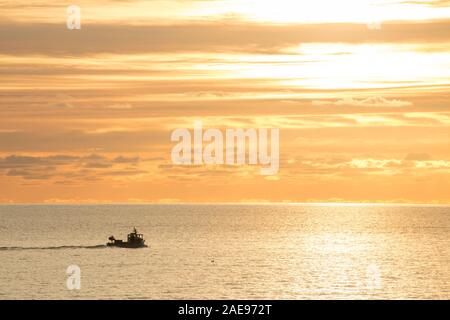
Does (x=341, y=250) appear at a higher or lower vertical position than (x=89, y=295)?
higher

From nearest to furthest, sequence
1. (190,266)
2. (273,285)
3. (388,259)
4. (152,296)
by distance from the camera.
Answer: (152,296) < (273,285) < (190,266) < (388,259)

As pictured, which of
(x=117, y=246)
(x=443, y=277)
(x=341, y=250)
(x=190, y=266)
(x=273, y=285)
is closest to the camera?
(x=273, y=285)

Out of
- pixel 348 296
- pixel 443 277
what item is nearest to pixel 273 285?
pixel 348 296

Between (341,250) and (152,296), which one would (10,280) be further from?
(341,250)

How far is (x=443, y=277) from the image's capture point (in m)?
115
